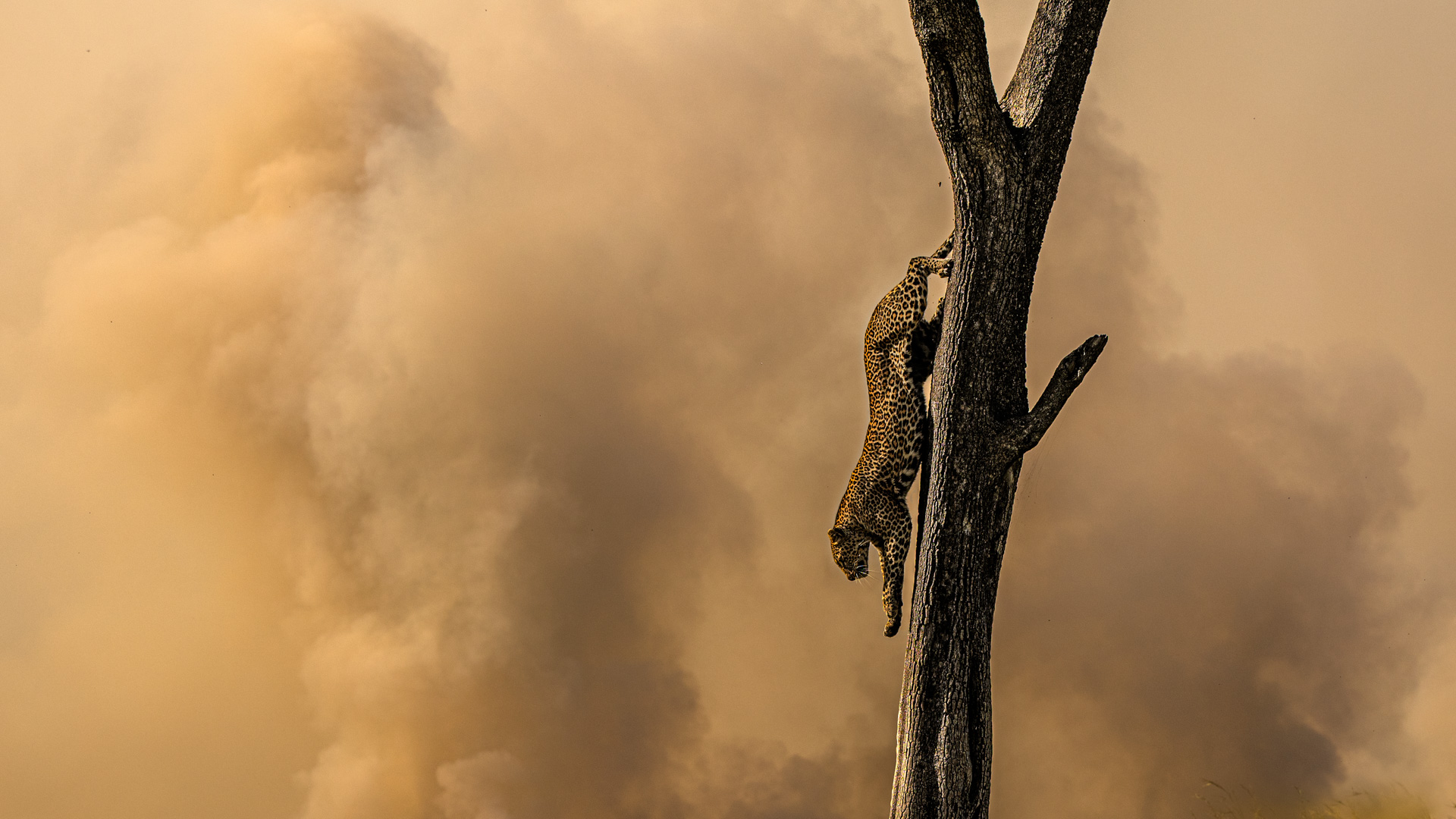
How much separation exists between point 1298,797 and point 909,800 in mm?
4175

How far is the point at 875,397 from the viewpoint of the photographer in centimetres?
429

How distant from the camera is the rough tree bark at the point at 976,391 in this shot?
3799mm

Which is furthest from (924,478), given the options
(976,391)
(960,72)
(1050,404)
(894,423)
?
(960,72)

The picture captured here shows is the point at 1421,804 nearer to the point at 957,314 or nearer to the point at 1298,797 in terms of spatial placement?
the point at 1298,797

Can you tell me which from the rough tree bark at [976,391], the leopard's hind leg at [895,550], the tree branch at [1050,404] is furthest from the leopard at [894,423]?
the tree branch at [1050,404]

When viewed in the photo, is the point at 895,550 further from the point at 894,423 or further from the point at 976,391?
the point at 976,391

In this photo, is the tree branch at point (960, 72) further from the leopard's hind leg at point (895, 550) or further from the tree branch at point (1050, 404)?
the leopard's hind leg at point (895, 550)

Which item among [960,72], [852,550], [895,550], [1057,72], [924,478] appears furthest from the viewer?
[852,550]

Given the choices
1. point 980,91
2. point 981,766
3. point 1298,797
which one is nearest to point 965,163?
point 980,91

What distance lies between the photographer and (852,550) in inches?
179

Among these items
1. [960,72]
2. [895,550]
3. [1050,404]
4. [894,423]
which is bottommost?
[895,550]

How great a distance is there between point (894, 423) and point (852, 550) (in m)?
0.69

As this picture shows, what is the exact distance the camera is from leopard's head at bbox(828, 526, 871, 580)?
14.7 feet

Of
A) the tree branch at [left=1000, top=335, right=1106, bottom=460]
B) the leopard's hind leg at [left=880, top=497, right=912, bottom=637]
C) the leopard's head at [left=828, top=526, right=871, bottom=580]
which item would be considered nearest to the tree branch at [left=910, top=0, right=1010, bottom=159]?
the tree branch at [left=1000, top=335, right=1106, bottom=460]
